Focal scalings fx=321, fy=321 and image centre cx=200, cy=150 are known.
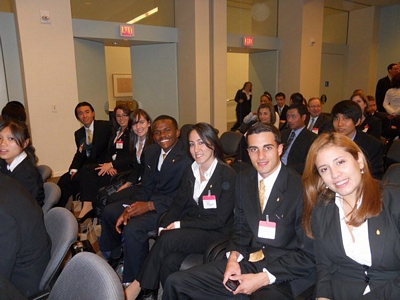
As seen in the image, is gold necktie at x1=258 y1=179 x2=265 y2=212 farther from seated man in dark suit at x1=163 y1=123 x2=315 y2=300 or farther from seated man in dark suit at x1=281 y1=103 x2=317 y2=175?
seated man in dark suit at x1=281 y1=103 x2=317 y2=175

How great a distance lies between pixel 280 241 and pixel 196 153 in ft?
2.99

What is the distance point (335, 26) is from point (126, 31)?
7851 millimetres

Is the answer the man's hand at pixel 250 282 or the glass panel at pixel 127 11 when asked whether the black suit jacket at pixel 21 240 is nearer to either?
the man's hand at pixel 250 282

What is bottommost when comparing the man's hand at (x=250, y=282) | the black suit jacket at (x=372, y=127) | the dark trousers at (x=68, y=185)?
the dark trousers at (x=68, y=185)

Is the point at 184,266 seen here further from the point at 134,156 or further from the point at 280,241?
the point at 134,156

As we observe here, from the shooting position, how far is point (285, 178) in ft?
6.44

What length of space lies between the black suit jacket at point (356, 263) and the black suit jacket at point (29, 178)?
81.0 inches

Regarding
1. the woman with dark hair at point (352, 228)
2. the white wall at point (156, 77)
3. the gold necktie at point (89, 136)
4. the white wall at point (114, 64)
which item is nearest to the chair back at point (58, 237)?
the woman with dark hair at point (352, 228)

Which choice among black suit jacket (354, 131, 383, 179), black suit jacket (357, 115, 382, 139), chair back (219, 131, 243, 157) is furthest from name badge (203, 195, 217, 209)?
black suit jacket (357, 115, 382, 139)

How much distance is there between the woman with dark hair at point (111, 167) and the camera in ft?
12.8

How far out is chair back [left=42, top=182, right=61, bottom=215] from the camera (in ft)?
8.08

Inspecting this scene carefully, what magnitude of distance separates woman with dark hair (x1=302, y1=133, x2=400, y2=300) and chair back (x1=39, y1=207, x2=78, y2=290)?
4.26 feet

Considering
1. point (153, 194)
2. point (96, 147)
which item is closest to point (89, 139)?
point (96, 147)

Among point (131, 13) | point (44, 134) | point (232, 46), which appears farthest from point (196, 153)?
point (232, 46)
